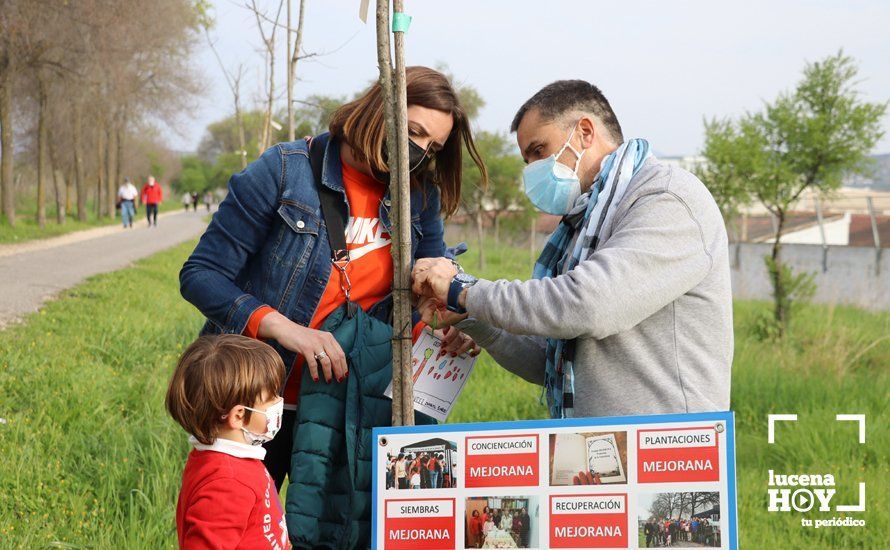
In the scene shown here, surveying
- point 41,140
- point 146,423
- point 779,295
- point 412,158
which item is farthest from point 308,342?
point 41,140

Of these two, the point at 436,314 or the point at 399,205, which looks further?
the point at 436,314

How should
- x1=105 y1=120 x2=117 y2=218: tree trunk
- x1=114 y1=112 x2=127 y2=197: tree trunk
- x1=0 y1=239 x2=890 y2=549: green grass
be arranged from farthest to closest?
A: 1. x1=114 y1=112 x2=127 y2=197: tree trunk
2. x1=105 y1=120 x2=117 y2=218: tree trunk
3. x1=0 y1=239 x2=890 y2=549: green grass

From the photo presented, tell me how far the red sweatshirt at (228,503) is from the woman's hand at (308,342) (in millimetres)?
264

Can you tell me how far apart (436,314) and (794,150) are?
11302mm

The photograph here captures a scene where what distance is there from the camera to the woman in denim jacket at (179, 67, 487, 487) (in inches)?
91.0

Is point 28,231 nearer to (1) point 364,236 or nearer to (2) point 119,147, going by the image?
(2) point 119,147

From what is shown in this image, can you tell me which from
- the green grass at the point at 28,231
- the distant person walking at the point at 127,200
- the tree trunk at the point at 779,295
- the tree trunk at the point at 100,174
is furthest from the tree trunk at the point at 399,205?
the tree trunk at the point at 100,174

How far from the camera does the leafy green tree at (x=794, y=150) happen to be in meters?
12.2

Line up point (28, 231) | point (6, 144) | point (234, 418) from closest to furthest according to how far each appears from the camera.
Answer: point (234, 418), point (6, 144), point (28, 231)

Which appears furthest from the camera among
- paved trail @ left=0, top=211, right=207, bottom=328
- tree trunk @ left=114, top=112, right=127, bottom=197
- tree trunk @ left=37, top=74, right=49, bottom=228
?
tree trunk @ left=114, top=112, right=127, bottom=197

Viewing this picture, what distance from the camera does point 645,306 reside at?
203 cm

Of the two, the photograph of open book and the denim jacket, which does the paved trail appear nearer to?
the denim jacket

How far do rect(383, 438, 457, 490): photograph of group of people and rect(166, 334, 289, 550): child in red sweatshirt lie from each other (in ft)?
1.00

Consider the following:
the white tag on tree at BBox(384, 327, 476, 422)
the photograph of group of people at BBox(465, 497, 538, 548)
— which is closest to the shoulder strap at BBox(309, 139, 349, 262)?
the white tag on tree at BBox(384, 327, 476, 422)
